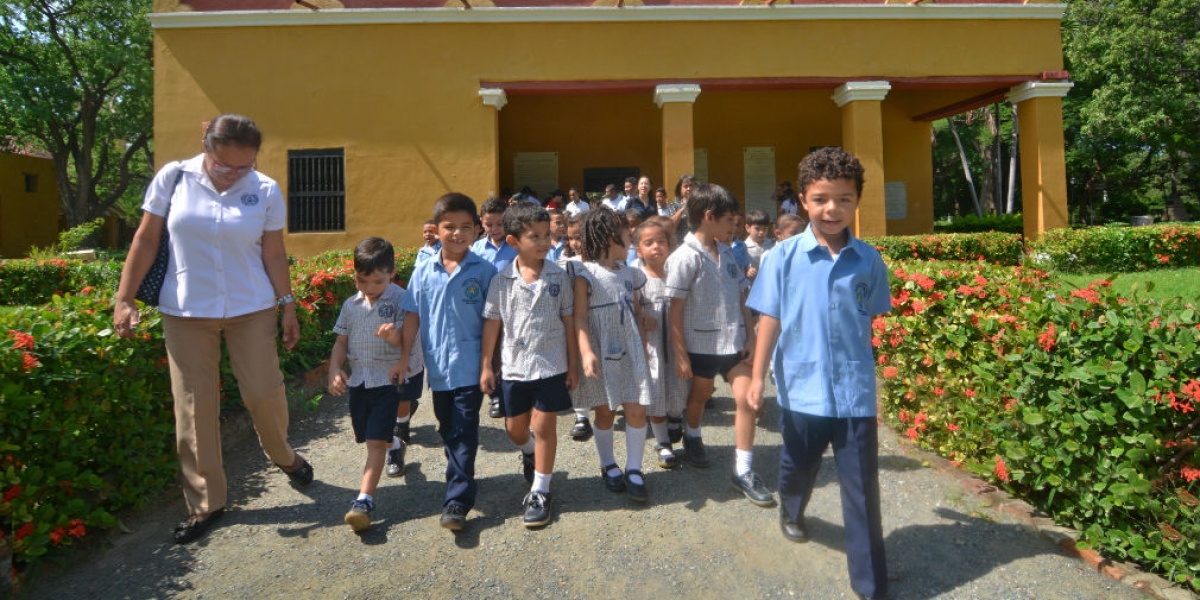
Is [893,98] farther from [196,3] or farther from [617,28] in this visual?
[196,3]

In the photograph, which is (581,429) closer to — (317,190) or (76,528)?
(76,528)

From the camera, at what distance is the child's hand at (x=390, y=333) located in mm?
3549

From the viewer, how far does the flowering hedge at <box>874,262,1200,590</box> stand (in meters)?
2.72

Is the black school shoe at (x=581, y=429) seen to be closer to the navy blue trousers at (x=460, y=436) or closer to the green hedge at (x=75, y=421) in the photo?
the navy blue trousers at (x=460, y=436)

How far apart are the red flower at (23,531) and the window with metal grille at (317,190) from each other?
369 inches

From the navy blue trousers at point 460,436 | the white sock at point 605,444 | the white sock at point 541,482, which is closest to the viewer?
the navy blue trousers at point 460,436

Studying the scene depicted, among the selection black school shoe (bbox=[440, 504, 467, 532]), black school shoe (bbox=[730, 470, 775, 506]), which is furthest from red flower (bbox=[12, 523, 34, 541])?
black school shoe (bbox=[730, 470, 775, 506])

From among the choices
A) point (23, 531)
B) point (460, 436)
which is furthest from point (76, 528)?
point (460, 436)

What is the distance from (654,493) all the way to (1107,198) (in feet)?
112

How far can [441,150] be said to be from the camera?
1175cm

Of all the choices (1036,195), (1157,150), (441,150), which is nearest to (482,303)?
(441,150)

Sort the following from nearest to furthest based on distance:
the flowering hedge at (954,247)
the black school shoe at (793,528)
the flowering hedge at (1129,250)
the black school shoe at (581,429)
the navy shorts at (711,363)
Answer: the black school shoe at (793,528), the navy shorts at (711,363), the black school shoe at (581,429), the flowering hedge at (954,247), the flowering hedge at (1129,250)

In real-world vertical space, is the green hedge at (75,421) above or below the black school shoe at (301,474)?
above

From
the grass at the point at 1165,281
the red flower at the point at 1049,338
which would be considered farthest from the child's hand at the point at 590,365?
the grass at the point at 1165,281
